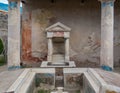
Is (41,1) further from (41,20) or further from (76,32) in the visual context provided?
(76,32)

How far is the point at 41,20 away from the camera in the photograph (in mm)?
11078

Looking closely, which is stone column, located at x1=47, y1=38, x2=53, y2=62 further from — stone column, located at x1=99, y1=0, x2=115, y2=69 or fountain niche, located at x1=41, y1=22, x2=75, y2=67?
stone column, located at x1=99, y1=0, x2=115, y2=69

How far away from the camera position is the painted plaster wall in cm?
1098

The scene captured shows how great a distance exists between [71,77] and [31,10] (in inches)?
185

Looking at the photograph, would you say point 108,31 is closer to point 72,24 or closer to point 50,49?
point 50,49

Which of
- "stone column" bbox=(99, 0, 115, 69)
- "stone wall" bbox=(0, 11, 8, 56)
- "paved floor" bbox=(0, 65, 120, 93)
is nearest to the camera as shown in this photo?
"paved floor" bbox=(0, 65, 120, 93)

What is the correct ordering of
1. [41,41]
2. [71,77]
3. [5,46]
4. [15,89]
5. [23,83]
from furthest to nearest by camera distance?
[5,46], [41,41], [71,77], [23,83], [15,89]

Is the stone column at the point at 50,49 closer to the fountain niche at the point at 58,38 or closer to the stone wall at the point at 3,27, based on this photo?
the fountain niche at the point at 58,38

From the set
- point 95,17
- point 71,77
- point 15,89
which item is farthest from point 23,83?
point 95,17

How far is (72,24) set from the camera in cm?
1096

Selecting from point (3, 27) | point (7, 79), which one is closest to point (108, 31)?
point (7, 79)

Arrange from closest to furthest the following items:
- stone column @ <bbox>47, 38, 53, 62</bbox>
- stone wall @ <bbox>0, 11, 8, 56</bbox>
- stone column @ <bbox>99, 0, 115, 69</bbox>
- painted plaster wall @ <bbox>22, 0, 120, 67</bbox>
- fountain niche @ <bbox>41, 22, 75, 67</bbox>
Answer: stone column @ <bbox>99, 0, 115, 69</bbox> → fountain niche @ <bbox>41, 22, 75, 67</bbox> → stone column @ <bbox>47, 38, 53, 62</bbox> → painted plaster wall @ <bbox>22, 0, 120, 67</bbox> → stone wall @ <bbox>0, 11, 8, 56</bbox>

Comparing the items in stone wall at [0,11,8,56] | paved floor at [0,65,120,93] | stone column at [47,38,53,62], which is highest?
stone wall at [0,11,8,56]

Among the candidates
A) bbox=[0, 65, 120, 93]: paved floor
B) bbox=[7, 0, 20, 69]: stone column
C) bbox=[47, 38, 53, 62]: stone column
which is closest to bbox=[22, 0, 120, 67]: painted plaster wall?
bbox=[47, 38, 53, 62]: stone column
